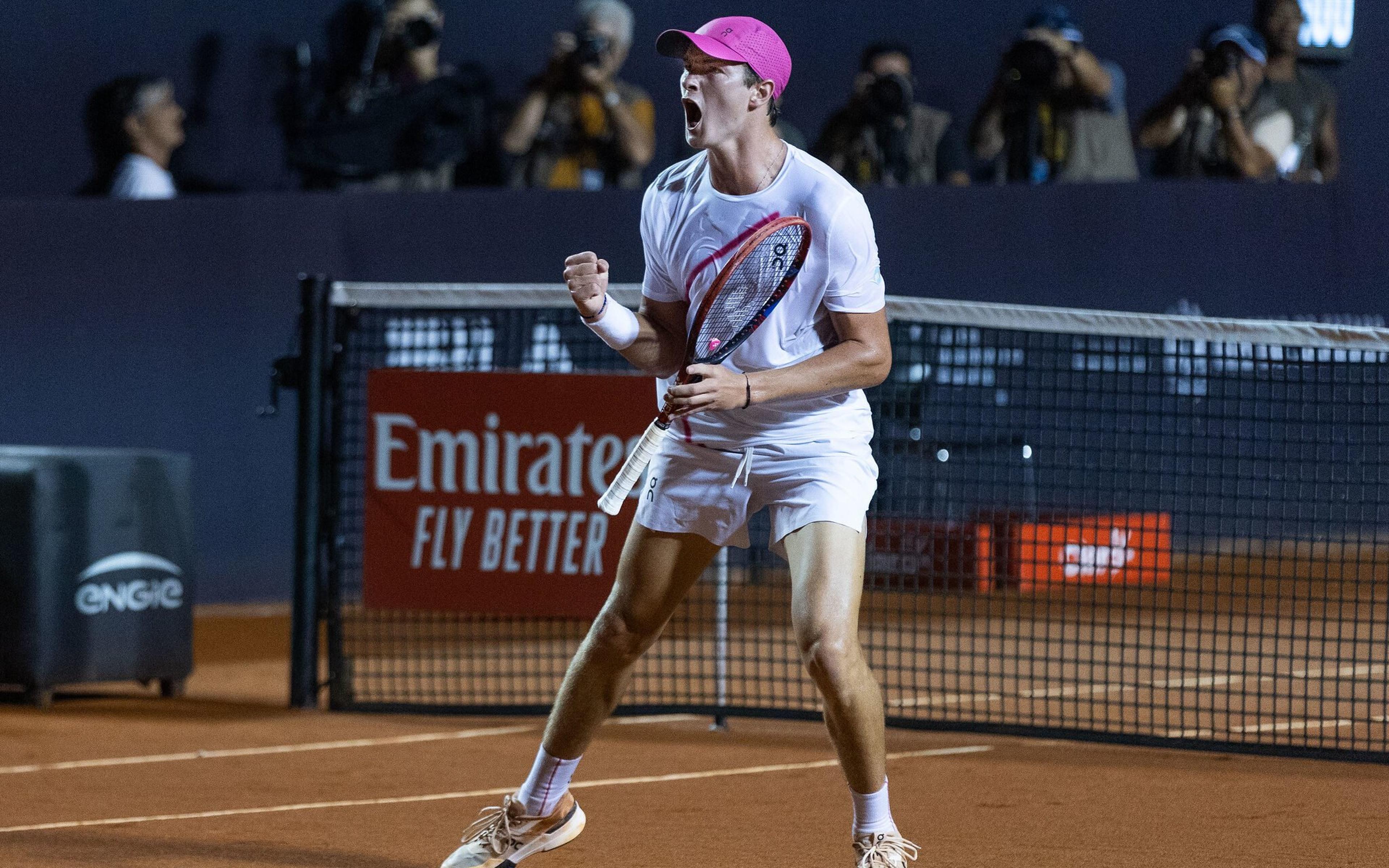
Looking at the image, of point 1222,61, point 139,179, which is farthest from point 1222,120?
point 139,179

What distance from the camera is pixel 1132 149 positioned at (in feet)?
34.2

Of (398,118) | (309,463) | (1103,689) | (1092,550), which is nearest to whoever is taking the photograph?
(309,463)

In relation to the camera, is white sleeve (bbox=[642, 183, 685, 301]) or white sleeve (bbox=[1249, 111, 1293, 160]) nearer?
white sleeve (bbox=[642, 183, 685, 301])

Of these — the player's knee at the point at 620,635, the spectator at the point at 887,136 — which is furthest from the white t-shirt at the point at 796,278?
the spectator at the point at 887,136

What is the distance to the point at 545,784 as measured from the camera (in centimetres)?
401

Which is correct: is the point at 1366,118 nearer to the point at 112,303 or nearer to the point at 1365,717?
the point at 1365,717

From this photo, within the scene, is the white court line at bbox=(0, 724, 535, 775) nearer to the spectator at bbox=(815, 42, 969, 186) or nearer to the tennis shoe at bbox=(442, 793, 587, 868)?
the tennis shoe at bbox=(442, 793, 587, 868)

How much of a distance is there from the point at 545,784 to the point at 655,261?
1.21m

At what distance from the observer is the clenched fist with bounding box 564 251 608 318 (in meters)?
3.70

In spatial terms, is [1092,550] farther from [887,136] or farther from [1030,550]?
[887,136]

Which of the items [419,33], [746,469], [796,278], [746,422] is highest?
[419,33]

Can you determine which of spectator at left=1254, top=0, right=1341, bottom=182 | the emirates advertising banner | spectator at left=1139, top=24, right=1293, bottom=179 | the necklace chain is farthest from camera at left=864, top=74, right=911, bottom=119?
the necklace chain

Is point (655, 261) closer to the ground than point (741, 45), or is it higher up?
closer to the ground

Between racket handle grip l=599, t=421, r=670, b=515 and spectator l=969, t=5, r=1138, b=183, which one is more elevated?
spectator l=969, t=5, r=1138, b=183
